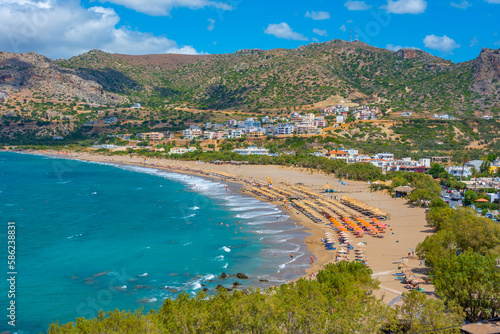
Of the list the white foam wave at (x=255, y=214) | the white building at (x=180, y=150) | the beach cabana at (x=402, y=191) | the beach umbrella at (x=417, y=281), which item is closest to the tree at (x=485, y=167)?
the beach cabana at (x=402, y=191)

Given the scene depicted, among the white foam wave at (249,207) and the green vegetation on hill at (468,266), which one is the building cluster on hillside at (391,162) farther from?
the green vegetation on hill at (468,266)

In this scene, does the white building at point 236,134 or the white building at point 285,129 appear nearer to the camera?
the white building at point 285,129

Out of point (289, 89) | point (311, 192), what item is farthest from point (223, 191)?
point (289, 89)

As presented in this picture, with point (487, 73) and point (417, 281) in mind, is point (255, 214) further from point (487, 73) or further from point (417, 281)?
point (487, 73)

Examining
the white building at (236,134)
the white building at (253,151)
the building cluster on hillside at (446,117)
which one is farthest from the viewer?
the white building at (236,134)

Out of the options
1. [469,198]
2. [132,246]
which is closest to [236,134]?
[469,198]

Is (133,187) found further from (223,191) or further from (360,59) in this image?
(360,59)

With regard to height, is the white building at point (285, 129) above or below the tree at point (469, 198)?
above
